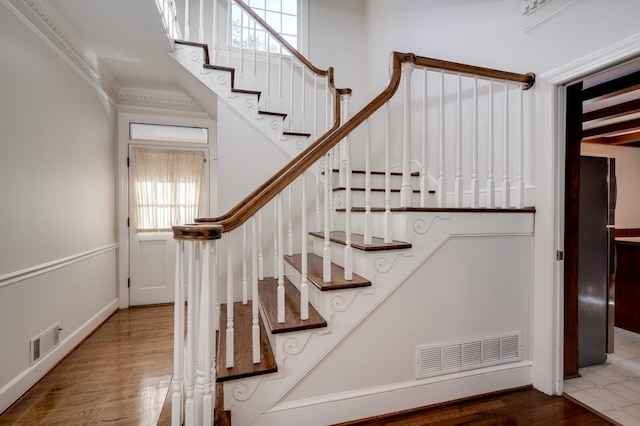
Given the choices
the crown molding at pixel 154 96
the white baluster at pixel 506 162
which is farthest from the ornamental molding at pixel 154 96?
the white baluster at pixel 506 162

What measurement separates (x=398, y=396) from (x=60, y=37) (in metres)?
3.45

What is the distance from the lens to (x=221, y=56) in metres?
3.19

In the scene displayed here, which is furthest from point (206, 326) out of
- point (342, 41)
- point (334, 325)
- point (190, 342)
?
point (342, 41)

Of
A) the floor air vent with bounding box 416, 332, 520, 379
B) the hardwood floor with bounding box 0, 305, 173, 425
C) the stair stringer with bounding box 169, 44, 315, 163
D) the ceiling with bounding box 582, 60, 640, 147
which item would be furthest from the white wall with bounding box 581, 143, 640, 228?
the hardwood floor with bounding box 0, 305, 173, 425

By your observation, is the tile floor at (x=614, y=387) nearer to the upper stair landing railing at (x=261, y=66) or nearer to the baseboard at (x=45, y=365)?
the upper stair landing railing at (x=261, y=66)

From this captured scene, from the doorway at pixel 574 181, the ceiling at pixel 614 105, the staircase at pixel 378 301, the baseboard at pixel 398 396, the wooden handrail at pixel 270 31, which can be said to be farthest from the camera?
the wooden handrail at pixel 270 31

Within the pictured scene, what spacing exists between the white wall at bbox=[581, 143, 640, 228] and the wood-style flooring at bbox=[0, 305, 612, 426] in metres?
3.52

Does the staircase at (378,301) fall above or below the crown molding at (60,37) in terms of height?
below

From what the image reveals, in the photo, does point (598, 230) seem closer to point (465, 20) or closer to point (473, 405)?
point (473, 405)

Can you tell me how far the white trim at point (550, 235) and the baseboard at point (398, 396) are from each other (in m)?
0.12

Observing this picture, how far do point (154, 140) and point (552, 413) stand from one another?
429 centimetres

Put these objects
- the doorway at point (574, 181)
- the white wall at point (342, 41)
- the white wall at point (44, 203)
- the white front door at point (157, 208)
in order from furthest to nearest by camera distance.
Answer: the white wall at point (342, 41), the white front door at point (157, 208), the doorway at point (574, 181), the white wall at point (44, 203)

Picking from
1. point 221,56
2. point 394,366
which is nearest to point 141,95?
point 221,56

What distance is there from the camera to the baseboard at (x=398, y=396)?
1447 mm
